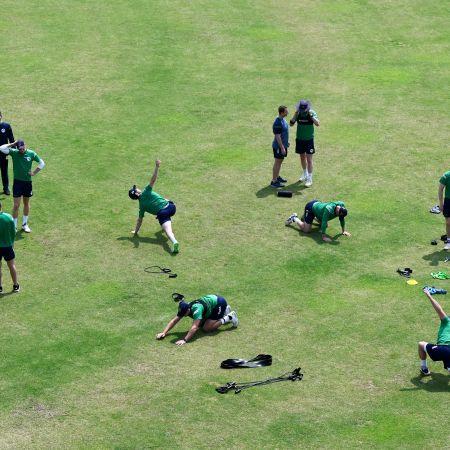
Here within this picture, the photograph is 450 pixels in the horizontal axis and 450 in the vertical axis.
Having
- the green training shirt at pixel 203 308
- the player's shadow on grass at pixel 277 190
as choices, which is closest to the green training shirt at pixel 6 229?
the green training shirt at pixel 203 308

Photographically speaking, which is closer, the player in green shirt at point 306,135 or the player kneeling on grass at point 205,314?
the player kneeling on grass at point 205,314

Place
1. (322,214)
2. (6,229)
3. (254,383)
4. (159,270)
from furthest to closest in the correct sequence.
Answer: (322,214)
(159,270)
(6,229)
(254,383)

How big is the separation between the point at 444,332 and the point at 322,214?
26.0ft

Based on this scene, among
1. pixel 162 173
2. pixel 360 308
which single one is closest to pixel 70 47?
pixel 162 173

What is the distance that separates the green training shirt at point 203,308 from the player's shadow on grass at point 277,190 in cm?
904

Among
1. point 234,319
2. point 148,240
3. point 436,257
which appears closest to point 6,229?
point 148,240

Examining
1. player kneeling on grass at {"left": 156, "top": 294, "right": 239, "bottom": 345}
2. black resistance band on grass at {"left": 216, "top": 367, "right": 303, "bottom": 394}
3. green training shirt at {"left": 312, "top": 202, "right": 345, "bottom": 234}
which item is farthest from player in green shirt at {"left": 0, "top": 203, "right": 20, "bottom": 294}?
green training shirt at {"left": 312, "top": 202, "right": 345, "bottom": 234}

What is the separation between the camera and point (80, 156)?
1503 inches

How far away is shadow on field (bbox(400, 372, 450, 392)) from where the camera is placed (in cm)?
2464

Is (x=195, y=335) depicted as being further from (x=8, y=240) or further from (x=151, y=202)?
(x=151, y=202)

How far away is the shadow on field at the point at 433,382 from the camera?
24.6 meters

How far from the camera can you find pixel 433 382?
24922mm

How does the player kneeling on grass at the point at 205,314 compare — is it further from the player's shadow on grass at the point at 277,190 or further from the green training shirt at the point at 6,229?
the player's shadow on grass at the point at 277,190

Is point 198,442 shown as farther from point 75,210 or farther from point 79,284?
point 75,210
